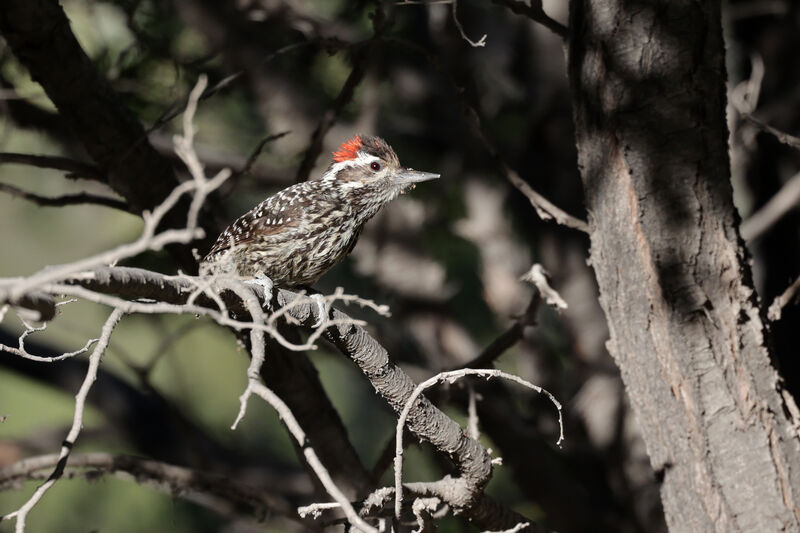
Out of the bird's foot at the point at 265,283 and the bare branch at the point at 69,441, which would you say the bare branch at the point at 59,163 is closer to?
the bird's foot at the point at 265,283

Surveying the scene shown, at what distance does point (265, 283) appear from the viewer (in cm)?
346

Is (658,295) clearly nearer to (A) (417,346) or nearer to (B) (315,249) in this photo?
(B) (315,249)

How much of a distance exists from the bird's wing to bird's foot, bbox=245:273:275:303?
18cm

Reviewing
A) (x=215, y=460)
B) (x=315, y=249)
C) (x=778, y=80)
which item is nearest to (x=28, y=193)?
(x=315, y=249)

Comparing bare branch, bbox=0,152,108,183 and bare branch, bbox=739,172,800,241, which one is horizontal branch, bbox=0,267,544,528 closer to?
bare branch, bbox=0,152,108,183

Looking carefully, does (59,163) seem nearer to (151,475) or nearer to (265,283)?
(265,283)

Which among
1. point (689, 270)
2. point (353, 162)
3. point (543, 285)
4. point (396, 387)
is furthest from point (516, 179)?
point (353, 162)

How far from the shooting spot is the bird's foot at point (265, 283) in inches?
120

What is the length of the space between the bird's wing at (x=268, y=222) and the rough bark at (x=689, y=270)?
1455 mm

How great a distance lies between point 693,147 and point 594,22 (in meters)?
0.52

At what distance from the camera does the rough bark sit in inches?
111

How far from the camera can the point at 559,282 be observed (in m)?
5.73

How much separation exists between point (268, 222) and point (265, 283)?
Result: 42 cm

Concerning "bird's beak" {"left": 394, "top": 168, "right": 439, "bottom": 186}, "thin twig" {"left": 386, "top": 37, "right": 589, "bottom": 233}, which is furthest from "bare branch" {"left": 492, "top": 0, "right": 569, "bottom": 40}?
"bird's beak" {"left": 394, "top": 168, "right": 439, "bottom": 186}
